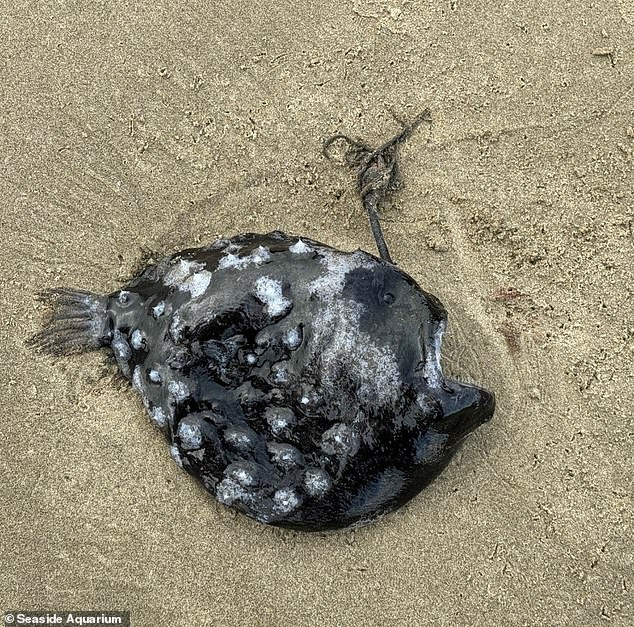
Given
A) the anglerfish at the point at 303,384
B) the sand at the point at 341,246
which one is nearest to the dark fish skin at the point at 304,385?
the anglerfish at the point at 303,384

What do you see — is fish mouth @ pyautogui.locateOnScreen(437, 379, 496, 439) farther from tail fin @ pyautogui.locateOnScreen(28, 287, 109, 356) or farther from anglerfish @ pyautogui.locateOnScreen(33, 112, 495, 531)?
tail fin @ pyautogui.locateOnScreen(28, 287, 109, 356)

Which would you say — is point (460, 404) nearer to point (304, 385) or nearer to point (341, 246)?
point (304, 385)

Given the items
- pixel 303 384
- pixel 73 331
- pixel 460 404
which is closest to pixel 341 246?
pixel 303 384

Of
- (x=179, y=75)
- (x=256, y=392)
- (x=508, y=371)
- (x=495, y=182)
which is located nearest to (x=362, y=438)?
(x=256, y=392)

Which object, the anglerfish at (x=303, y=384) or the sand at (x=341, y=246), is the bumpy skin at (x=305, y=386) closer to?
the anglerfish at (x=303, y=384)

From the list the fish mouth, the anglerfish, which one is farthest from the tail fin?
the fish mouth

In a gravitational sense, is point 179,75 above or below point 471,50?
above

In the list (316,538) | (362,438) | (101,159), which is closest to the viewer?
(362,438)

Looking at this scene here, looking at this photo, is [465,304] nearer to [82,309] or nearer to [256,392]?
[256,392]
